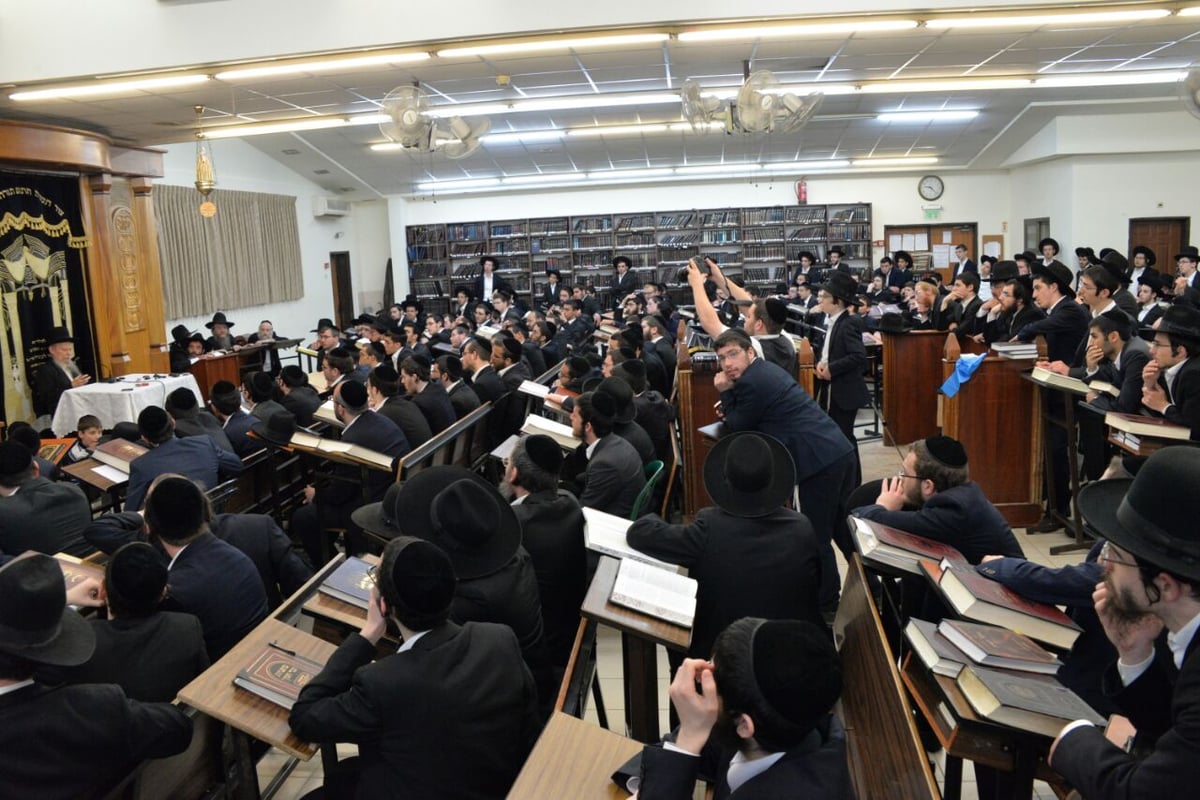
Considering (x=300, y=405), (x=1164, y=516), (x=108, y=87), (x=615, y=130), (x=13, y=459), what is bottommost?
(x=300, y=405)

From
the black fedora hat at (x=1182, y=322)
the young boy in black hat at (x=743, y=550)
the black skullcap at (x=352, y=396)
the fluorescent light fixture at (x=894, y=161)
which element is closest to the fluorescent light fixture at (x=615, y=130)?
the fluorescent light fixture at (x=894, y=161)

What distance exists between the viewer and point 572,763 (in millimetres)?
2084

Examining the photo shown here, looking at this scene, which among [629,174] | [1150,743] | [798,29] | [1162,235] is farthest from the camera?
[629,174]

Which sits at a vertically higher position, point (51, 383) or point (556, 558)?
point (51, 383)

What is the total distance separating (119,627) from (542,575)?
1.51 meters

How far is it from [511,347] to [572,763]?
6.42 m

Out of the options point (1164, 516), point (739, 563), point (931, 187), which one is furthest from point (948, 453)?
point (931, 187)

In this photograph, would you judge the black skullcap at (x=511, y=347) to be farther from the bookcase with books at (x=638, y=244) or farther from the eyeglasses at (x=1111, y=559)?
Result: the bookcase with books at (x=638, y=244)

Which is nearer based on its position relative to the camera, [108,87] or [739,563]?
[739,563]

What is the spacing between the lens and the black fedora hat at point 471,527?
293 cm

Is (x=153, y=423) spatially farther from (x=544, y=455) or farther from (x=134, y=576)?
(x=544, y=455)

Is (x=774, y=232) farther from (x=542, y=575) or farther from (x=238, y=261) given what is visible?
(x=542, y=575)

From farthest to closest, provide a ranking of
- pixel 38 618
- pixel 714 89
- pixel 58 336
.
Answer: pixel 714 89 < pixel 58 336 < pixel 38 618

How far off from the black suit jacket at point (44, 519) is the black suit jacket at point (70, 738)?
2441 mm
